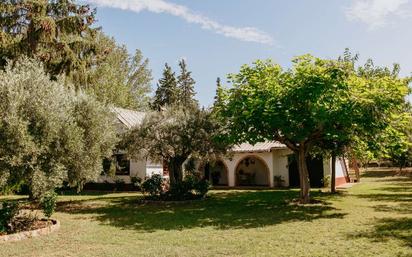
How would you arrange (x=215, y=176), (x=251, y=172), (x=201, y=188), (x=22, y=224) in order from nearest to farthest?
(x=22, y=224) → (x=201, y=188) → (x=251, y=172) → (x=215, y=176)

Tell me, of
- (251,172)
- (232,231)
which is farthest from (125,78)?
(232,231)

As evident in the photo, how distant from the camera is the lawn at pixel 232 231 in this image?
9.10 meters

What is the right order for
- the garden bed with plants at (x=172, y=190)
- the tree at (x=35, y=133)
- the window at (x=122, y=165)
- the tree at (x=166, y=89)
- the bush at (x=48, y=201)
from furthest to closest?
the tree at (x=166, y=89) → the window at (x=122, y=165) → the garden bed with plants at (x=172, y=190) → the bush at (x=48, y=201) → the tree at (x=35, y=133)

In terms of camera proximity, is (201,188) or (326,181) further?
(326,181)

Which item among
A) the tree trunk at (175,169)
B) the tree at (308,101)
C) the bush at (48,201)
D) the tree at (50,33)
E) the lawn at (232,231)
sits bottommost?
the lawn at (232,231)

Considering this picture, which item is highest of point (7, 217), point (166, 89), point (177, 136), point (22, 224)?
point (166, 89)

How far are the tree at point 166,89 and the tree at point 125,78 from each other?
514 inches

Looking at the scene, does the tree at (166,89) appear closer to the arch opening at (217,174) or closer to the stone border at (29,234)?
the arch opening at (217,174)

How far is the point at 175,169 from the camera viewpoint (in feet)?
69.6

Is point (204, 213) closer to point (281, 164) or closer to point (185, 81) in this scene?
point (281, 164)

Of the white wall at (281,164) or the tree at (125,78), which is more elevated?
the tree at (125,78)

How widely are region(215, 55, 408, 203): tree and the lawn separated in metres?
3.34

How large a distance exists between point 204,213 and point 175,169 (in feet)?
19.8

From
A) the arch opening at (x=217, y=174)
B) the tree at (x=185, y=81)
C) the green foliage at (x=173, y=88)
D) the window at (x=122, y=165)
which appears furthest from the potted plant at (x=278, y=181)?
the tree at (x=185, y=81)
